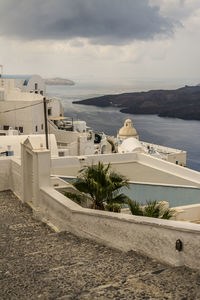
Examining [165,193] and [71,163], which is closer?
[165,193]

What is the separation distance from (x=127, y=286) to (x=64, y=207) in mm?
4027

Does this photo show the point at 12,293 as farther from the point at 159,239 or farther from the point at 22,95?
the point at 22,95

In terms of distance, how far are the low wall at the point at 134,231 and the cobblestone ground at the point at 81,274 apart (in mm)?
156

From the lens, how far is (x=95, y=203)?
9.03 m

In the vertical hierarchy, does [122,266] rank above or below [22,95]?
below

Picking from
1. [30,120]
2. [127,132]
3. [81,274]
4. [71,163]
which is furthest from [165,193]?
[127,132]

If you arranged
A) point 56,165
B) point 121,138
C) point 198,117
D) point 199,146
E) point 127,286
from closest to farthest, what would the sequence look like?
point 127,286 → point 56,165 → point 121,138 → point 199,146 → point 198,117

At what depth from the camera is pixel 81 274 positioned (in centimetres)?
541

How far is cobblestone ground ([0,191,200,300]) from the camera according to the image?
4.63 meters

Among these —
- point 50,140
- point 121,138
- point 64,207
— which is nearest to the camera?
point 64,207

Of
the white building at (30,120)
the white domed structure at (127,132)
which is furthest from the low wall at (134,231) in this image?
the white domed structure at (127,132)

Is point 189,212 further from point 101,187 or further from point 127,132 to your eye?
point 127,132

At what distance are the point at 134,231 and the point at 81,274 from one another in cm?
143

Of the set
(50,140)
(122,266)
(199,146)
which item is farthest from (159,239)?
(199,146)
